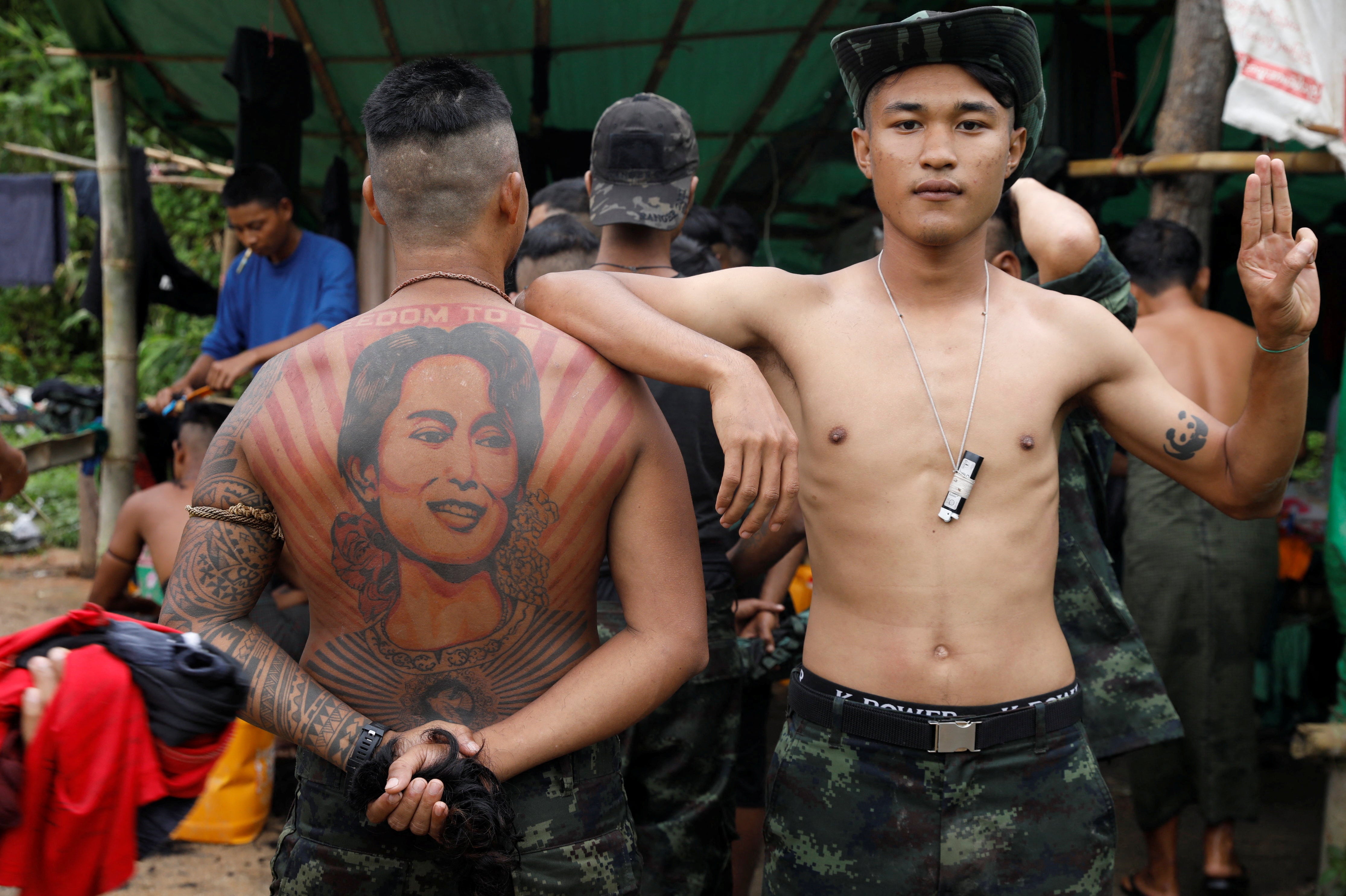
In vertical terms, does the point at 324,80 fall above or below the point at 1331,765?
above

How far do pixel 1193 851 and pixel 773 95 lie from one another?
14.7 ft

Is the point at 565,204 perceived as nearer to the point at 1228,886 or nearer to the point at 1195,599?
the point at 1195,599

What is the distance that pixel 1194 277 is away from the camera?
431cm

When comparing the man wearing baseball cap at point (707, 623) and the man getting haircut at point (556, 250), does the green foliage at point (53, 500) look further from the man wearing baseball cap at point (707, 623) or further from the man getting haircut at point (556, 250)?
the man wearing baseball cap at point (707, 623)

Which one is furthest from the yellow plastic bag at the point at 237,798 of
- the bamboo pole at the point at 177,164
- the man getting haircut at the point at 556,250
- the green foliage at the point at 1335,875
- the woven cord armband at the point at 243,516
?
the bamboo pole at the point at 177,164

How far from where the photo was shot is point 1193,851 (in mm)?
4320

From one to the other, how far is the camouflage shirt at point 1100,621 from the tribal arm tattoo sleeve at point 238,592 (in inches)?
70.6

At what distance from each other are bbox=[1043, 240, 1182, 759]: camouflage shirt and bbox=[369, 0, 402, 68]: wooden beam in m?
3.82

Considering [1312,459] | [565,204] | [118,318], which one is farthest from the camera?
[1312,459]

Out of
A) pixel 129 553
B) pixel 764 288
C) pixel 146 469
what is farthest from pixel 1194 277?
pixel 146 469

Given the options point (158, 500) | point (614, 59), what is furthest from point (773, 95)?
point (158, 500)

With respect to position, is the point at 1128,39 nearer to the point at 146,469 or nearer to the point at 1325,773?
the point at 1325,773

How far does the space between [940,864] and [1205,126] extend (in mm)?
3913

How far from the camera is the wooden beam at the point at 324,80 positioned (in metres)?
5.36
